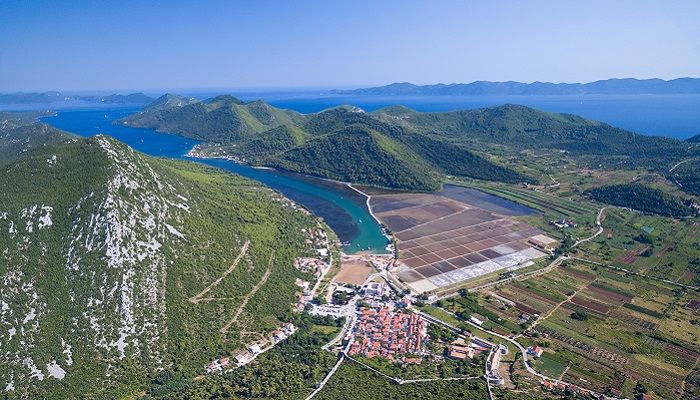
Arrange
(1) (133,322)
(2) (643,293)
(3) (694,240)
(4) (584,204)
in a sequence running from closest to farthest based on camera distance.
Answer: (1) (133,322) → (2) (643,293) → (3) (694,240) → (4) (584,204)

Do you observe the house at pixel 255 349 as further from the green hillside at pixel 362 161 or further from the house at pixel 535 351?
the green hillside at pixel 362 161

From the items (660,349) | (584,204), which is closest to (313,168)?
(584,204)

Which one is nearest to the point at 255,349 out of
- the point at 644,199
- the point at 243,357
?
the point at 243,357

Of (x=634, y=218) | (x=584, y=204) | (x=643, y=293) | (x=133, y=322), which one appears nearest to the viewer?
(x=133, y=322)

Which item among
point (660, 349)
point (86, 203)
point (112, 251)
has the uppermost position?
point (86, 203)

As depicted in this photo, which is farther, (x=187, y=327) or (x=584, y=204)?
(x=584, y=204)

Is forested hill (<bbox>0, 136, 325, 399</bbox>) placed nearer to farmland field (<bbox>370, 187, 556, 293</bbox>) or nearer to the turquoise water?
the turquoise water

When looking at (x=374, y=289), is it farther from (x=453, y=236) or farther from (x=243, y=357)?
(x=453, y=236)

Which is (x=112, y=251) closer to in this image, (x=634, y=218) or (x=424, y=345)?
(x=424, y=345)
